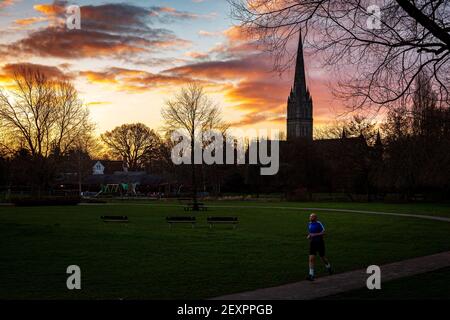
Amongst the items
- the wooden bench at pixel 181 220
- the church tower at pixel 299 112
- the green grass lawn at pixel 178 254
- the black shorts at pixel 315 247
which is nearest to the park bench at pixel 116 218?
the green grass lawn at pixel 178 254

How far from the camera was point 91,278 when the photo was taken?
13531 millimetres

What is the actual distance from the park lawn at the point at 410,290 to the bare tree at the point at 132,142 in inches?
4105

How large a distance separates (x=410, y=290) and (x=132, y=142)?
362 feet

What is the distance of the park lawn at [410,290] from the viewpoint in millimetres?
11203

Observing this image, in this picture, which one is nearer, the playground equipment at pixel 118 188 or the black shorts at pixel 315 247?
the black shorts at pixel 315 247

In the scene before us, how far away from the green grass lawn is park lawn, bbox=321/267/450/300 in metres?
→ 2.14

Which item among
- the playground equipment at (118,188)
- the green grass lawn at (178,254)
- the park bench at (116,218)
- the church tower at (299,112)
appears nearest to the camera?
the green grass lawn at (178,254)

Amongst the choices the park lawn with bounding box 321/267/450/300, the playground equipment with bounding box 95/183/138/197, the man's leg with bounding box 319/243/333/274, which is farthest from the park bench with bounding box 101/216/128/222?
the playground equipment with bounding box 95/183/138/197

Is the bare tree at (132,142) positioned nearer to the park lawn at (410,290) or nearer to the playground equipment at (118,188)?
the playground equipment at (118,188)

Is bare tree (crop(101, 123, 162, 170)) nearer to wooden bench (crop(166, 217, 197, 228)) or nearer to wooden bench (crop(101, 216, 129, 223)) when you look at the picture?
wooden bench (crop(101, 216, 129, 223))

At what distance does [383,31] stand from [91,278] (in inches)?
374

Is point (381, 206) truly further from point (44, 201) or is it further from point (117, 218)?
point (44, 201)

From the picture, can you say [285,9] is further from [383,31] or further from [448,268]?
[448,268]
